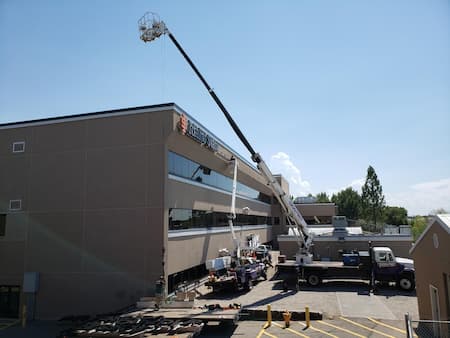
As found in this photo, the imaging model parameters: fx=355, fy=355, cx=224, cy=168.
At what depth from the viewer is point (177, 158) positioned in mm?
22203

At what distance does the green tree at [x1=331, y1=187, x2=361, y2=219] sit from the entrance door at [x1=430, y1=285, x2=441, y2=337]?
321 ft

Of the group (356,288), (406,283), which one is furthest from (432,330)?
(356,288)

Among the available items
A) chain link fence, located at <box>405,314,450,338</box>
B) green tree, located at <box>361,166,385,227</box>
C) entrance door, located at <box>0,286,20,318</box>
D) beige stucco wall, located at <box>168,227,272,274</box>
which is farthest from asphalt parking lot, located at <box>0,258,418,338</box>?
green tree, located at <box>361,166,385,227</box>

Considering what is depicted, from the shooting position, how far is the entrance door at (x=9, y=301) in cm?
2162

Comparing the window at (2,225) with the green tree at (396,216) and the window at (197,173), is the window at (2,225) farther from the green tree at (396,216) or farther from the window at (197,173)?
the green tree at (396,216)

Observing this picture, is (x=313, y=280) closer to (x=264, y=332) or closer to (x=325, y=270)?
(x=325, y=270)

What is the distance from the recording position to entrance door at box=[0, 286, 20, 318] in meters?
21.6

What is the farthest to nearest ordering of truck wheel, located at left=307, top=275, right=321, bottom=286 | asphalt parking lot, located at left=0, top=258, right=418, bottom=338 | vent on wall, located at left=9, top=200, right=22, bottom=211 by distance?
truck wheel, located at left=307, top=275, right=321, bottom=286 → vent on wall, located at left=9, top=200, right=22, bottom=211 → asphalt parking lot, located at left=0, top=258, right=418, bottom=338

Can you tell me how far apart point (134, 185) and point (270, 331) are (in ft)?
35.4

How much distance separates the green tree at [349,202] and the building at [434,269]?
3808 inches

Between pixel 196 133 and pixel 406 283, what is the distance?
1654cm

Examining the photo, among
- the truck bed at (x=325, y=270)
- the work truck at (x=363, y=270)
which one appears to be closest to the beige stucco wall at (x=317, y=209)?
the work truck at (x=363, y=270)

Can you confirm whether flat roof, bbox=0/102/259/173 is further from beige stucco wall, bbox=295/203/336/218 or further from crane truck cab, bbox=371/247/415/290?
beige stucco wall, bbox=295/203/336/218

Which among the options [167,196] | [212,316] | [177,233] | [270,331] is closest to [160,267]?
[177,233]
